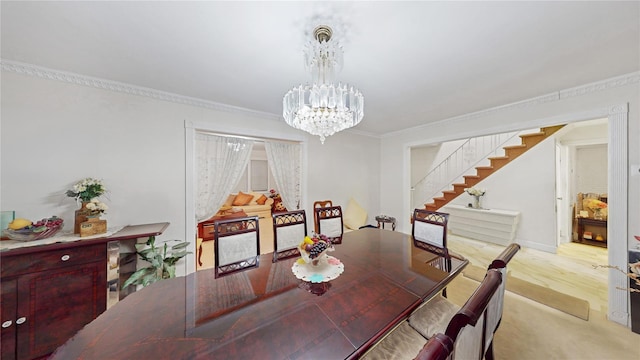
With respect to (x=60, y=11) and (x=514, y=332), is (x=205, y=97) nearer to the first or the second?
(x=60, y=11)

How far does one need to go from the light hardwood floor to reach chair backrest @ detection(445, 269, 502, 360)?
8.89ft

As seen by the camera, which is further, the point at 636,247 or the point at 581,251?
Result: the point at 581,251

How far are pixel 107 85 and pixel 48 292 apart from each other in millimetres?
1952

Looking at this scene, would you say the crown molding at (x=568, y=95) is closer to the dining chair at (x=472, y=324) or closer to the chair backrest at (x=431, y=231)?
the chair backrest at (x=431, y=231)

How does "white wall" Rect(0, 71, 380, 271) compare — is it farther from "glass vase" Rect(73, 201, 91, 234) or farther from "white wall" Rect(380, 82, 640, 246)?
"white wall" Rect(380, 82, 640, 246)

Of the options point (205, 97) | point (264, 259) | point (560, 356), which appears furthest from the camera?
point (205, 97)

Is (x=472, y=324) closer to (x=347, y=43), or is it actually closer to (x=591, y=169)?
(x=347, y=43)

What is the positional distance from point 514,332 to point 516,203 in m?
3.47

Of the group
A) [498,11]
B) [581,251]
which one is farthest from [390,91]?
[581,251]

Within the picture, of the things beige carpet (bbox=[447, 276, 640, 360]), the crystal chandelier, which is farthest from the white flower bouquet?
the crystal chandelier

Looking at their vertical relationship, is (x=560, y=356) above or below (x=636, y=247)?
below

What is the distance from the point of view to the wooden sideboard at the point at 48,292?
1464mm

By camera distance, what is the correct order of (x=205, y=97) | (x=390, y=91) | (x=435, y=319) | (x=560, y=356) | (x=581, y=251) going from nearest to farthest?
(x=435, y=319), (x=560, y=356), (x=390, y=91), (x=205, y=97), (x=581, y=251)

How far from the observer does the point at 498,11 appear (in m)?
1.22
